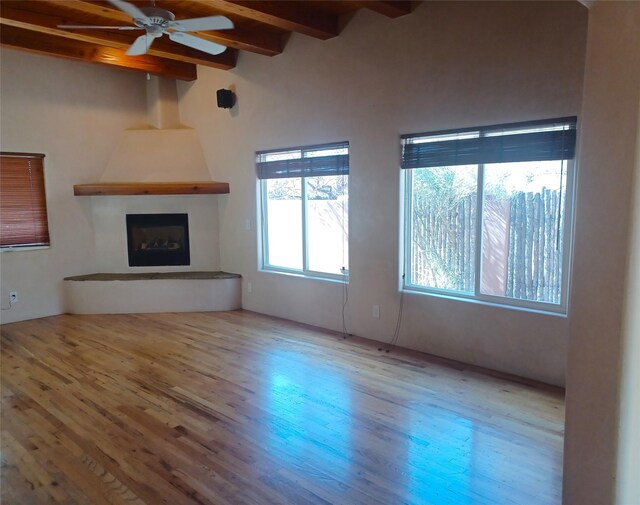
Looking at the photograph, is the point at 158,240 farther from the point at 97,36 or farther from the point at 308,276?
the point at 97,36

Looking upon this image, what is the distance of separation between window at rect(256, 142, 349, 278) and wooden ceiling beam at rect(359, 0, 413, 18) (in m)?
1.19

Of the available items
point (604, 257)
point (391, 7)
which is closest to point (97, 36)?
point (391, 7)

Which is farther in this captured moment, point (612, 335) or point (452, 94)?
point (452, 94)

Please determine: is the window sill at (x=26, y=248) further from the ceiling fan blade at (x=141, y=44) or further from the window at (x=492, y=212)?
the window at (x=492, y=212)

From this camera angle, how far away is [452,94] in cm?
364

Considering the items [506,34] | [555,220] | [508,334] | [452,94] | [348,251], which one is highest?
[506,34]

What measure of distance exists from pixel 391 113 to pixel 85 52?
3.52 meters

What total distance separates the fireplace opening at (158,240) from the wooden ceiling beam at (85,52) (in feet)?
5.98

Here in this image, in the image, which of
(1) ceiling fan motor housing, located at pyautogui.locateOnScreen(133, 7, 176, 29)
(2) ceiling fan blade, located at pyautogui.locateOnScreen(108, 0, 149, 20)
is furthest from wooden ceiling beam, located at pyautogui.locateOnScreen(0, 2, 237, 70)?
(2) ceiling fan blade, located at pyautogui.locateOnScreen(108, 0, 149, 20)

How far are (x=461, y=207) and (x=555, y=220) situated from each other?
74cm

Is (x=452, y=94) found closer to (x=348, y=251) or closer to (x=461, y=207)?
(x=461, y=207)

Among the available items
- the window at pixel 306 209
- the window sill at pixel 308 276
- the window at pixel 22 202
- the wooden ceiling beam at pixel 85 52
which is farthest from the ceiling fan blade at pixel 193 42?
the window at pixel 22 202

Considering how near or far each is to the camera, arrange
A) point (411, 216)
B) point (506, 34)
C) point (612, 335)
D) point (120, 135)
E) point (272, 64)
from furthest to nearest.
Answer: point (120, 135) → point (272, 64) → point (411, 216) → point (506, 34) → point (612, 335)

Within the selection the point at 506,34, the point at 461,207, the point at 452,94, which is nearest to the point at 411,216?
the point at 461,207
